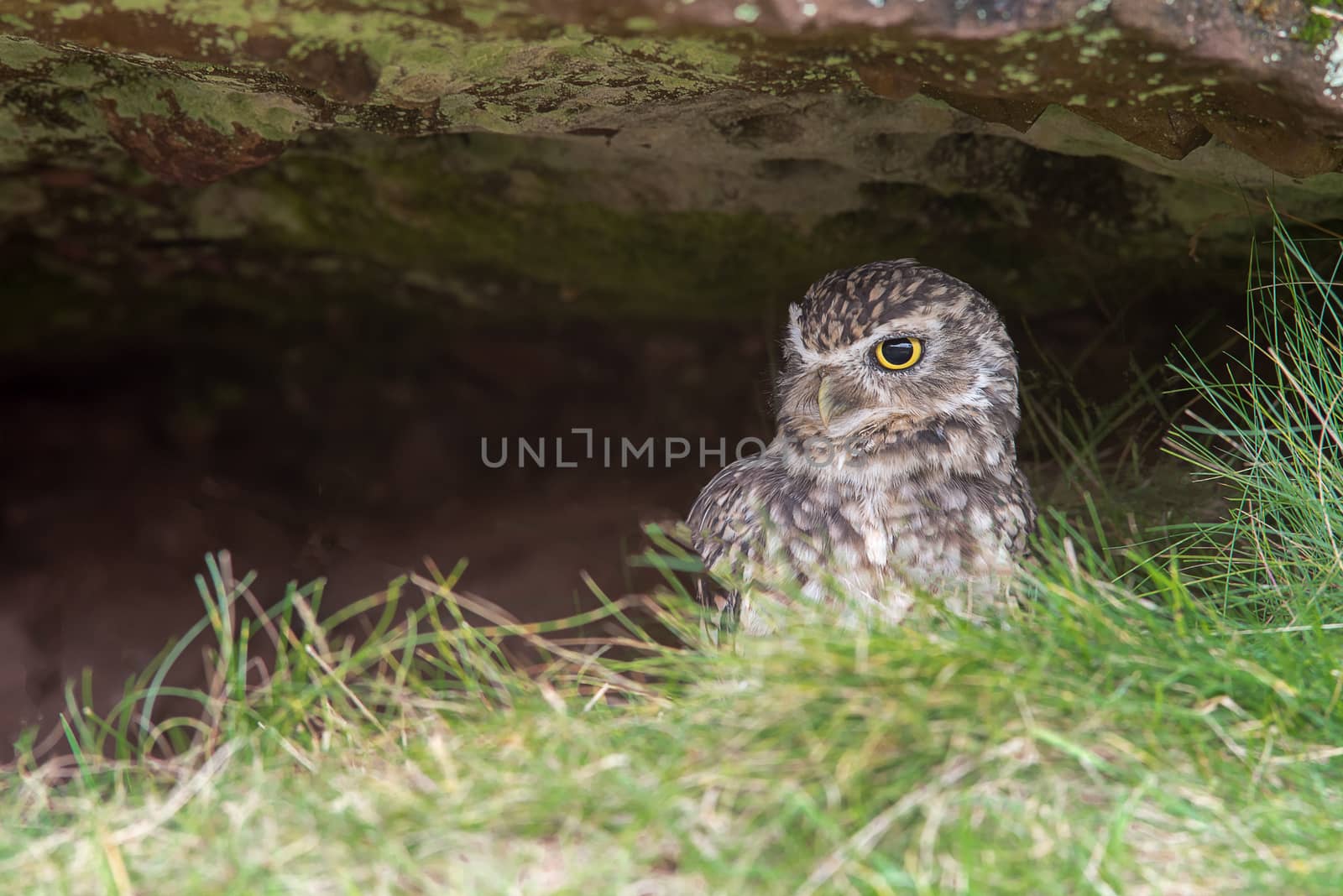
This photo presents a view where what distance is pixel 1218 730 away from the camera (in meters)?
1.70

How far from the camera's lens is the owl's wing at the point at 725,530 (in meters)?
2.65

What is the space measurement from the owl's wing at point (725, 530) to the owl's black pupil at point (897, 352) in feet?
1.43

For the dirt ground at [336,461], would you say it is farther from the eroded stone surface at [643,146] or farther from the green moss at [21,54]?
the green moss at [21,54]

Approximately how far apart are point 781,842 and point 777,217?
8.73 feet

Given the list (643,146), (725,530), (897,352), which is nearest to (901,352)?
(897,352)

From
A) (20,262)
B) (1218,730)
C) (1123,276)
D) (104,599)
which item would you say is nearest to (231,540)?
(104,599)

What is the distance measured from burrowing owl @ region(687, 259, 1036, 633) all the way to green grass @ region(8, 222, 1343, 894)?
523 millimetres

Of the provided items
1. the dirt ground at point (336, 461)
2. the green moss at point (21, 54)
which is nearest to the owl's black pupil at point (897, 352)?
the dirt ground at point (336, 461)

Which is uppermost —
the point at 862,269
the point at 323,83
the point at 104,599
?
the point at 323,83

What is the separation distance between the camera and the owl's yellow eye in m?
2.60

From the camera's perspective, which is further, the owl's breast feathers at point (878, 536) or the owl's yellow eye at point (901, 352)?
the owl's yellow eye at point (901, 352)

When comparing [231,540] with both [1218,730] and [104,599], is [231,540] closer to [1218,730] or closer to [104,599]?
[104,599]

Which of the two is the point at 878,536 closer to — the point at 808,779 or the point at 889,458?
the point at 889,458

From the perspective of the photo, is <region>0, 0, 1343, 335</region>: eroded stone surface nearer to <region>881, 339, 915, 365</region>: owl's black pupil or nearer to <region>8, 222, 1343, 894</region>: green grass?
<region>881, 339, 915, 365</region>: owl's black pupil
